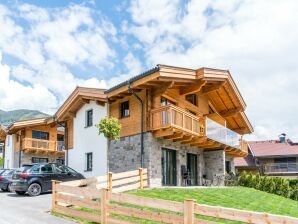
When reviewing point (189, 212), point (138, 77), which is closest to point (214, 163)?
point (138, 77)

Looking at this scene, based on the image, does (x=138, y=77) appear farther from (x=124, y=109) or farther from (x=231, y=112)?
(x=231, y=112)

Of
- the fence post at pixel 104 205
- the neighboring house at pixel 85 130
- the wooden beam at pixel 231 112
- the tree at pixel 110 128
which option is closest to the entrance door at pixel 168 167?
the neighboring house at pixel 85 130

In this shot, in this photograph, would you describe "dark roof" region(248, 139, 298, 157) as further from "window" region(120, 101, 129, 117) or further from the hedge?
"window" region(120, 101, 129, 117)

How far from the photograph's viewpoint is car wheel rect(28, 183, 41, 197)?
17.3 metres

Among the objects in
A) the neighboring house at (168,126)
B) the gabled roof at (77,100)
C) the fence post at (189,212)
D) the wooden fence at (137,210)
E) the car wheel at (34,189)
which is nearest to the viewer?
the wooden fence at (137,210)

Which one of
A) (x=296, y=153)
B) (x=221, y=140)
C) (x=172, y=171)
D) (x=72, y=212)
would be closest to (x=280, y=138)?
(x=296, y=153)

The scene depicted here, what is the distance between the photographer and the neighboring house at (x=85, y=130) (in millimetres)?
21050

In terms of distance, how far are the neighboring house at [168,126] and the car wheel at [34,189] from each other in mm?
3968

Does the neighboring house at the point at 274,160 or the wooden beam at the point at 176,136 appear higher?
the wooden beam at the point at 176,136

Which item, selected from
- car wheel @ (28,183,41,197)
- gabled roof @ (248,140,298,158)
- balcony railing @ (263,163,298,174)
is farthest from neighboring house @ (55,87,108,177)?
gabled roof @ (248,140,298,158)

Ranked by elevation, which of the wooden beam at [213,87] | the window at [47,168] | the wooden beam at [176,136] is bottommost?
the window at [47,168]

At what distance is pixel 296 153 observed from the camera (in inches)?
1609

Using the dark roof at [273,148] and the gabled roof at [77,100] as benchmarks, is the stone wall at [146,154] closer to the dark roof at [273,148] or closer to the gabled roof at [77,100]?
the gabled roof at [77,100]

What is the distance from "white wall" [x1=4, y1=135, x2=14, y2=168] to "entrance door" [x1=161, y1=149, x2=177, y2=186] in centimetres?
2005
